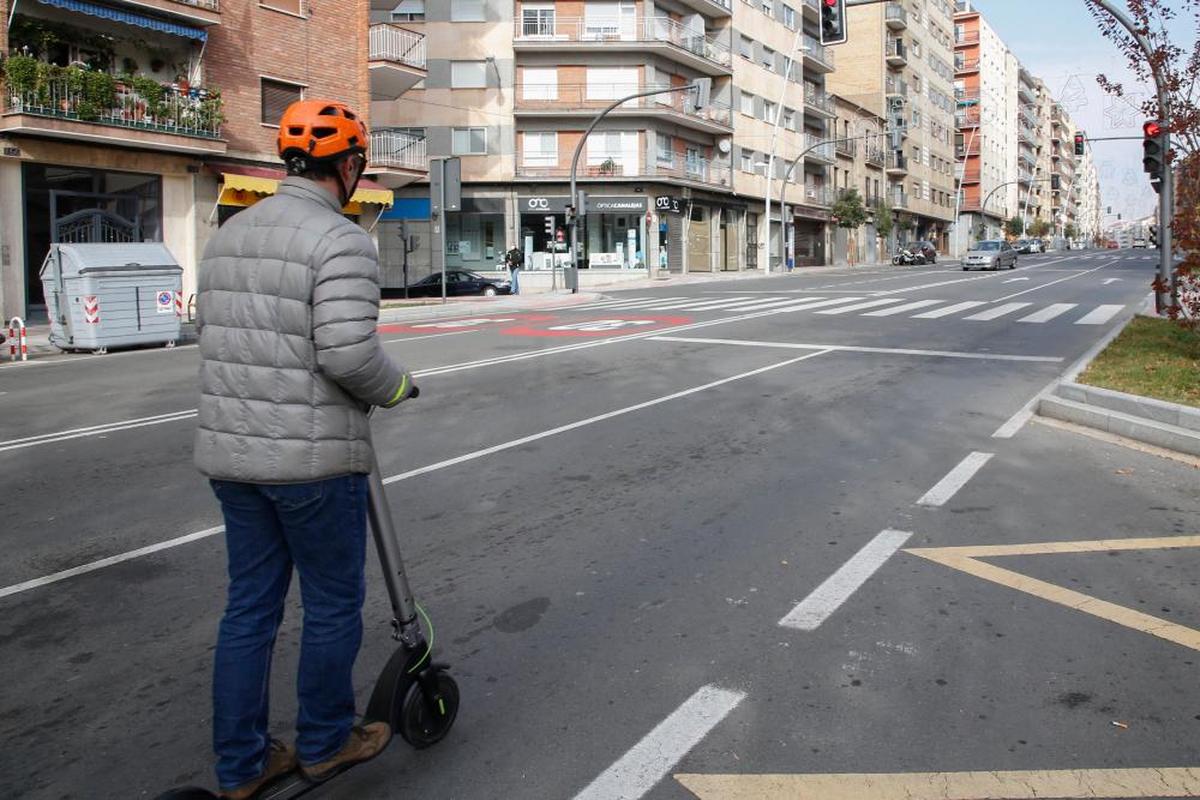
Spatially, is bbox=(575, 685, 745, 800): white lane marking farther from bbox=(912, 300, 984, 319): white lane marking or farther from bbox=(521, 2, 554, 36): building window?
bbox=(521, 2, 554, 36): building window

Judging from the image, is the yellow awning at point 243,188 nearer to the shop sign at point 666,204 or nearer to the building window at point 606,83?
the building window at point 606,83

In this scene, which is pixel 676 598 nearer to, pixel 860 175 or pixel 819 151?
pixel 819 151

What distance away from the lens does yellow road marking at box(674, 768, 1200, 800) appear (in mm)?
2691

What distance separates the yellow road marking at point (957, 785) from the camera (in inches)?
106

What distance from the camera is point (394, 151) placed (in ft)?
103

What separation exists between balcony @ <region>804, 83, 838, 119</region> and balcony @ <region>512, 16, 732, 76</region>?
57.4 feet

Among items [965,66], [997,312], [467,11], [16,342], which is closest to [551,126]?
[467,11]

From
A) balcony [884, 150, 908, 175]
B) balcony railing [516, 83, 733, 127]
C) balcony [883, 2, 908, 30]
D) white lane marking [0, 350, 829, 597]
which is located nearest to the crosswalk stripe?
white lane marking [0, 350, 829, 597]

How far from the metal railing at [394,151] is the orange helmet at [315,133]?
2887 centimetres

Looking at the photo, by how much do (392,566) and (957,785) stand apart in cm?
174

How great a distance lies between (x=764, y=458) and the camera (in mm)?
6914

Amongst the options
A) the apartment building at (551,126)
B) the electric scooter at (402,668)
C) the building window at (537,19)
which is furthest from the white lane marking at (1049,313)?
the building window at (537,19)

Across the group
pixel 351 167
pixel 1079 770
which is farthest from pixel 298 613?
pixel 1079 770

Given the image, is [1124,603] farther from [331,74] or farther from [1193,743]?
[331,74]
